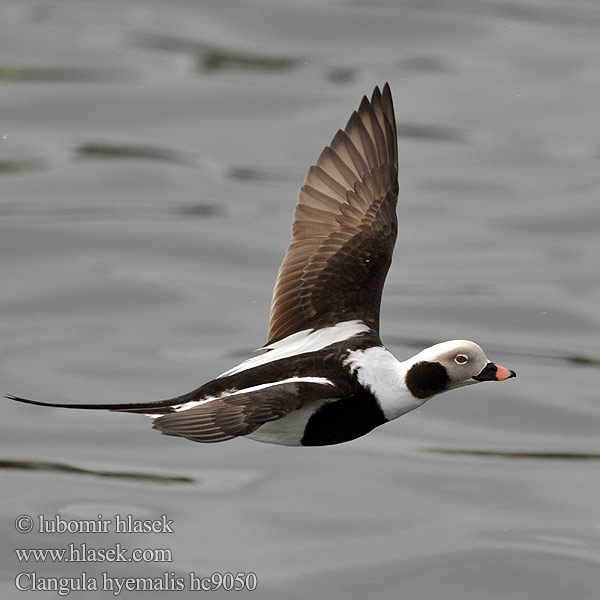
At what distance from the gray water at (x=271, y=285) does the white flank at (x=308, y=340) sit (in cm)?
402

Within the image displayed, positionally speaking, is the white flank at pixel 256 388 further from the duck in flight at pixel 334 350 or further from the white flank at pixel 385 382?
the white flank at pixel 385 382

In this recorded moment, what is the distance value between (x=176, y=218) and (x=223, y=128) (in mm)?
2438

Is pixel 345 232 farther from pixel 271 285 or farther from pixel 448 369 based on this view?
pixel 271 285

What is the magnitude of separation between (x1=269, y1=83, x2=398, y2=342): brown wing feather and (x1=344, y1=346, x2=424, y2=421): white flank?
61cm

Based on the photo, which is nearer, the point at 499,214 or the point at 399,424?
the point at 399,424

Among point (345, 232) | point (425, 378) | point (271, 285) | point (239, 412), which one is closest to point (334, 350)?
point (425, 378)

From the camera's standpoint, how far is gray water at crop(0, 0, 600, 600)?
38.4 ft

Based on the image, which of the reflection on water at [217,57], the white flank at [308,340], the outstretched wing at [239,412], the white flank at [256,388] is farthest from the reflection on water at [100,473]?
the reflection on water at [217,57]

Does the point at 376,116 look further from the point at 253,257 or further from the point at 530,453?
the point at 253,257

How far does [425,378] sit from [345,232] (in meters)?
1.43

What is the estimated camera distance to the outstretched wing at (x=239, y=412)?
5.71 metres

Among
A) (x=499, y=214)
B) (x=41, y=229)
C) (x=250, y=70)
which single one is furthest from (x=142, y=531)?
(x=250, y=70)

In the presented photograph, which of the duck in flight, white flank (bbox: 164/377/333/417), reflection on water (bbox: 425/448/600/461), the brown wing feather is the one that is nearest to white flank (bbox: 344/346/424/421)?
the duck in flight

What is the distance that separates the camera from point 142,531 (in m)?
11.8
